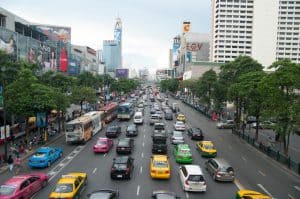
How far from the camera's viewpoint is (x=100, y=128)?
5691 centimetres

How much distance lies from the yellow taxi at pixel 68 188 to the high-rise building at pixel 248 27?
18010cm

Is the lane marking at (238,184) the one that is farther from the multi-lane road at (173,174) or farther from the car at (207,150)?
the car at (207,150)

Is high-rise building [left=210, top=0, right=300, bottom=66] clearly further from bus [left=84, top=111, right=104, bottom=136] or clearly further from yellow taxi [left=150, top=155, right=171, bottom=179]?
yellow taxi [left=150, top=155, right=171, bottom=179]

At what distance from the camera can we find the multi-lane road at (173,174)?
25516 mm

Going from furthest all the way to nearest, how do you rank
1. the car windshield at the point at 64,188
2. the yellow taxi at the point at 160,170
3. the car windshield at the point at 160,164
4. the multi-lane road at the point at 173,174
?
1. the car windshield at the point at 160,164
2. the yellow taxi at the point at 160,170
3. the multi-lane road at the point at 173,174
4. the car windshield at the point at 64,188

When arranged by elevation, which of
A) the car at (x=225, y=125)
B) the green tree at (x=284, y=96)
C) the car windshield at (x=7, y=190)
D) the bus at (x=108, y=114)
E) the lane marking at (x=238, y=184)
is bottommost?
the lane marking at (x=238, y=184)

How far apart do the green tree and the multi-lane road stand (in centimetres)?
408

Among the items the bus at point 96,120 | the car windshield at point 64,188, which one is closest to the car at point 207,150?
the bus at point 96,120

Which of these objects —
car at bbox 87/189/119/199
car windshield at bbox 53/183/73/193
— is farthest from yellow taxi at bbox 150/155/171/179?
car windshield at bbox 53/183/73/193

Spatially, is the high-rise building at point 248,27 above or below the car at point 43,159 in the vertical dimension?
above

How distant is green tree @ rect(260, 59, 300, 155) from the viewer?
35.2m

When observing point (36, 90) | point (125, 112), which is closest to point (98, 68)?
point (125, 112)

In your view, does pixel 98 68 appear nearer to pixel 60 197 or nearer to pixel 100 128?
pixel 100 128

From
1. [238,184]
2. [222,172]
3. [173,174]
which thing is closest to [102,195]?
[173,174]
